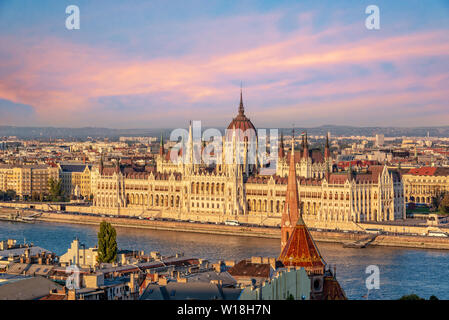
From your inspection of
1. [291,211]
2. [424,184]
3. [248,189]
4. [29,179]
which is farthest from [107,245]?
[29,179]

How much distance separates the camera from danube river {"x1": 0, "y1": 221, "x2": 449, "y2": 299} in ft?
79.1

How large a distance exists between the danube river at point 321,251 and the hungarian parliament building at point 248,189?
4155mm

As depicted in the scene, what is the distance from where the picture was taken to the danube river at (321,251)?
2410 cm

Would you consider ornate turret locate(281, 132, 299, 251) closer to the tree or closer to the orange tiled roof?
the orange tiled roof

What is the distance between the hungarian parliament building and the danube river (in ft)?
13.6

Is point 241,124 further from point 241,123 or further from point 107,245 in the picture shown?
point 107,245

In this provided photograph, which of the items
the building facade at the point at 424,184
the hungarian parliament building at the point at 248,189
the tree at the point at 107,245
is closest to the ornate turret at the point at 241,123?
the hungarian parliament building at the point at 248,189

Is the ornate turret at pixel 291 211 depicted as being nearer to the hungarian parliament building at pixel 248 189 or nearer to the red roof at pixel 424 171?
the hungarian parliament building at pixel 248 189

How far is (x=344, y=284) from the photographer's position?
23844 mm

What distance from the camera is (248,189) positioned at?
4366 centimetres

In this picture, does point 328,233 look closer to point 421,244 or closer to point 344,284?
point 421,244

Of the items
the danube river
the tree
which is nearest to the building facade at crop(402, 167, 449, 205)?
the danube river
